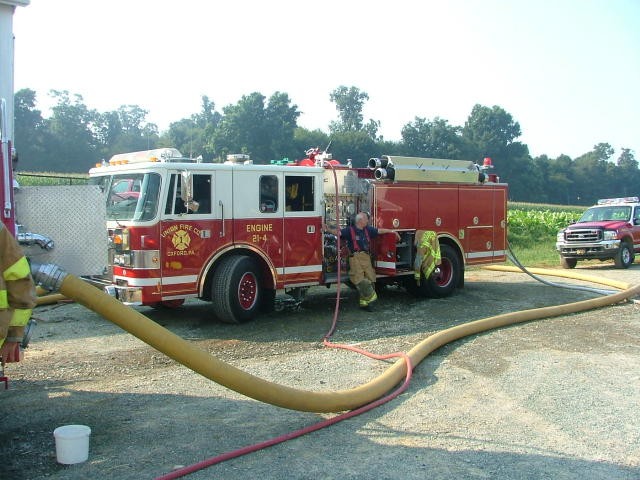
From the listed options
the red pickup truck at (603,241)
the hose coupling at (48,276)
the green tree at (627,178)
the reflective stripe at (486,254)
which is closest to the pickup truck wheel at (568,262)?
the red pickup truck at (603,241)

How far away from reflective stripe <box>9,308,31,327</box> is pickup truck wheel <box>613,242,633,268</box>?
17228 mm

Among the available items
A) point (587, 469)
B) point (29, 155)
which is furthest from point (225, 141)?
point (587, 469)

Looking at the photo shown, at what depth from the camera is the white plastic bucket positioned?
4164mm

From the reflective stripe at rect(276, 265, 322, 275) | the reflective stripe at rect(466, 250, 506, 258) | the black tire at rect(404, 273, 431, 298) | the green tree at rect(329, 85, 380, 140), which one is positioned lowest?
the black tire at rect(404, 273, 431, 298)

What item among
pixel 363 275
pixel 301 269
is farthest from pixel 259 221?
pixel 363 275

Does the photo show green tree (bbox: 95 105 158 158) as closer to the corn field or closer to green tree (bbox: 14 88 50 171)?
green tree (bbox: 14 88 50 171)

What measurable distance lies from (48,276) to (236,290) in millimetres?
4805

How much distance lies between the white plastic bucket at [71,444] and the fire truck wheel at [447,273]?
791 centimetres

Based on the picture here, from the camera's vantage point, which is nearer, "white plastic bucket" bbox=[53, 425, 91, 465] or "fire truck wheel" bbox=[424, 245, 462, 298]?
"white plastic bucket" bbox=[53, 425, 91, 465]

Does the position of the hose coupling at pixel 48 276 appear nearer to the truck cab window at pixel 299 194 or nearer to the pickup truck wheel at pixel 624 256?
the truck cab window at pixel 299 194

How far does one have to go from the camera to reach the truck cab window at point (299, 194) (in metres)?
9.54

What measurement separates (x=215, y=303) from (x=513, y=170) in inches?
3022

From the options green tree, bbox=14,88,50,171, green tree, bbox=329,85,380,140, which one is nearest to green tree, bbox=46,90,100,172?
green tree, bbox=14,88,50,171

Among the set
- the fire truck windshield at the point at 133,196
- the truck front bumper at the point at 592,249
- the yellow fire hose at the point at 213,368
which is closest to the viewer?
the yellow fire hose at the point at 213,368
